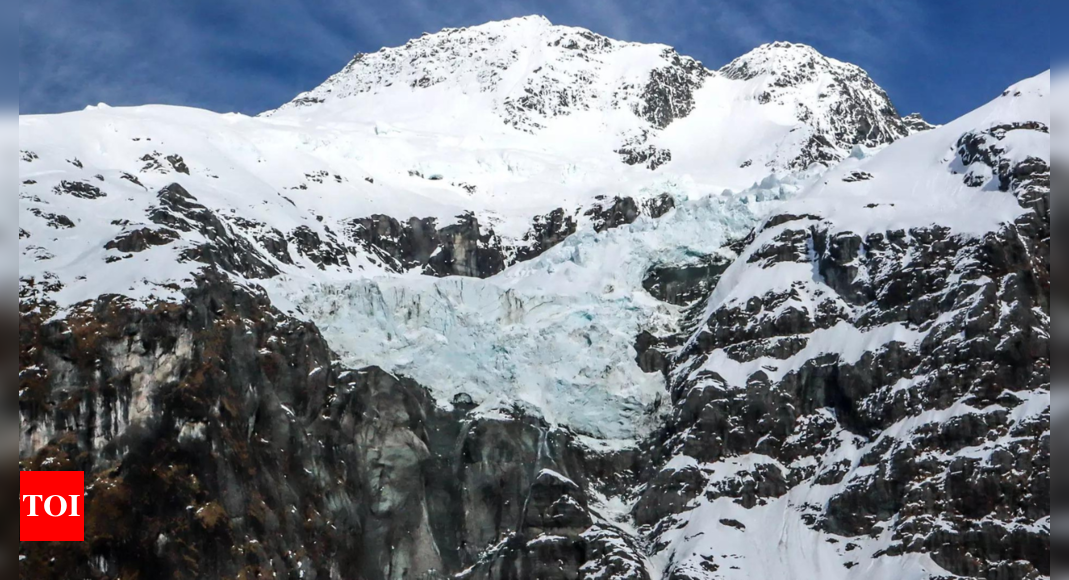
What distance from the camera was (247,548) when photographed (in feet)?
427

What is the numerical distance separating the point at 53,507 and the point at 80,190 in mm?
57975

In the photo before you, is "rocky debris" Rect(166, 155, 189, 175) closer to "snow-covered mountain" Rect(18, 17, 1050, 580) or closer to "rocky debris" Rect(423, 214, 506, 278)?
"snow-covered mountain" Rect(18, 17, 1050, 580)

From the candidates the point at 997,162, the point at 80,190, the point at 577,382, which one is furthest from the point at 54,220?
the point at 997,162

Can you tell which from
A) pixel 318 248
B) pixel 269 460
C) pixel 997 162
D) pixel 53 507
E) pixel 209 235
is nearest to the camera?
pixel 53 507

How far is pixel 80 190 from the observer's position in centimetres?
16050

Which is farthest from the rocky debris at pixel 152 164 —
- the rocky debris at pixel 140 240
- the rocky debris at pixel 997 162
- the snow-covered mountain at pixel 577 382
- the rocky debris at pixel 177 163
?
the rocky debris at pixel 997 162

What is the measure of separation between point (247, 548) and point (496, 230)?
2837 inches

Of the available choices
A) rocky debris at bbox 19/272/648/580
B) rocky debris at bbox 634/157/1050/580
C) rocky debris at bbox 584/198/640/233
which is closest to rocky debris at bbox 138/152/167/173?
rocky debris at bbox 19/272/648/580

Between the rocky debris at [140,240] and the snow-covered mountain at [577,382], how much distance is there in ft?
1.40

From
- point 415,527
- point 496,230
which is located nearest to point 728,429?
point 415,527

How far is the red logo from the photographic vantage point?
100750mm

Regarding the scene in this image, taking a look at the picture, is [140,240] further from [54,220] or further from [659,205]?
[659,205]

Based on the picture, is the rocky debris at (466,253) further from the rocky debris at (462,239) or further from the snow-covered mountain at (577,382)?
the snow-covered mountain at (577,382)

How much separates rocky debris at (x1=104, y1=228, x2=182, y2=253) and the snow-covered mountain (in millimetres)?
427
